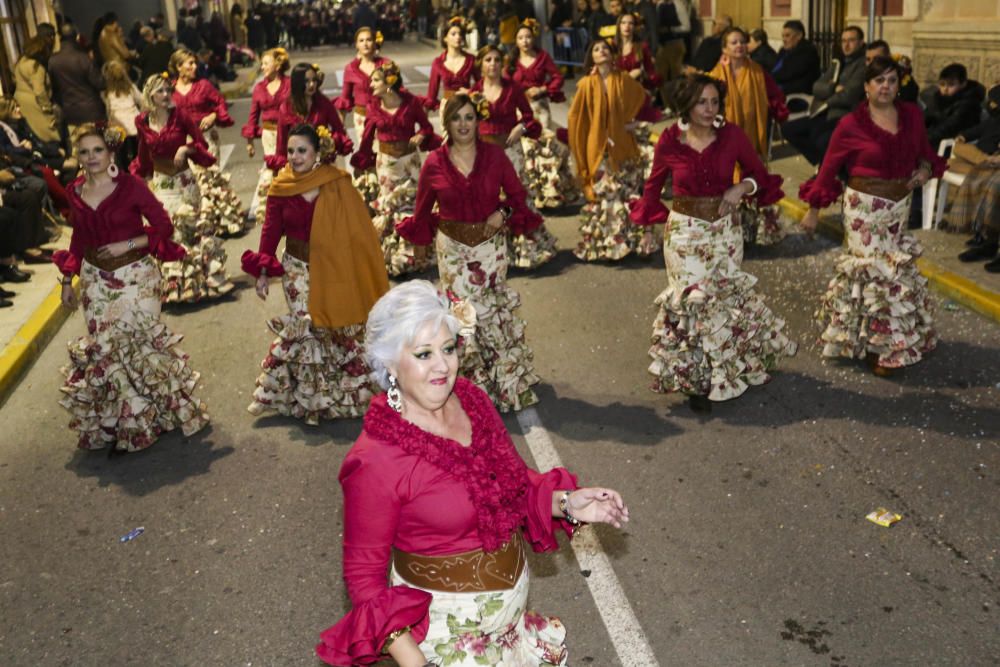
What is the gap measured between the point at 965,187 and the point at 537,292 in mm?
4119

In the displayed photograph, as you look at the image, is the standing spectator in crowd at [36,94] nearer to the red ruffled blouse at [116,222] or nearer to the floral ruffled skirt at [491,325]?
the red ruffled blouse at [116,222]

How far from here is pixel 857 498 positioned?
648 centimetres

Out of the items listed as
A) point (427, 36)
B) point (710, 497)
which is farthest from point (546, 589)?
point (427, 36)

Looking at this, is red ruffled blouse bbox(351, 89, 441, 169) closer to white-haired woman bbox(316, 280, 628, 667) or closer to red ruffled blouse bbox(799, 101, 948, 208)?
red ruffled blouse bbox(799, 101, 948, 208)

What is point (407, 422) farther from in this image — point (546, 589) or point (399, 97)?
point (399, 97)

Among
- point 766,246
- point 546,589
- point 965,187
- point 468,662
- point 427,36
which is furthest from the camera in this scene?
point 427,36

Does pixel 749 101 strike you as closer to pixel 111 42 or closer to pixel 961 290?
pixel 961 290

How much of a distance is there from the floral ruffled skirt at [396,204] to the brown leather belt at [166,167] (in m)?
1.99

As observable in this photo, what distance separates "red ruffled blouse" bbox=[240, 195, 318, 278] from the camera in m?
7.65

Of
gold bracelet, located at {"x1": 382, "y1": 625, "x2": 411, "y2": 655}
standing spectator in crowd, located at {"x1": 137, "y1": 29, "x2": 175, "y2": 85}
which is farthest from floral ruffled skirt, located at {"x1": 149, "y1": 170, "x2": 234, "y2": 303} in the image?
standing spectator in crowd, located at {"x1": 137, "y1": 29, "x2": 175, "y2": 85}

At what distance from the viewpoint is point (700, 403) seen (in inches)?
309

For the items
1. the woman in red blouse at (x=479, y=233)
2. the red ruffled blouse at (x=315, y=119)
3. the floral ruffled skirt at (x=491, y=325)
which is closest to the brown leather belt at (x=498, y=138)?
the red ruffled blouse at (x=315, y=119)

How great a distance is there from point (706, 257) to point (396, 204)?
489 cm

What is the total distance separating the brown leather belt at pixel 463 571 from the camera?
3.63 m
